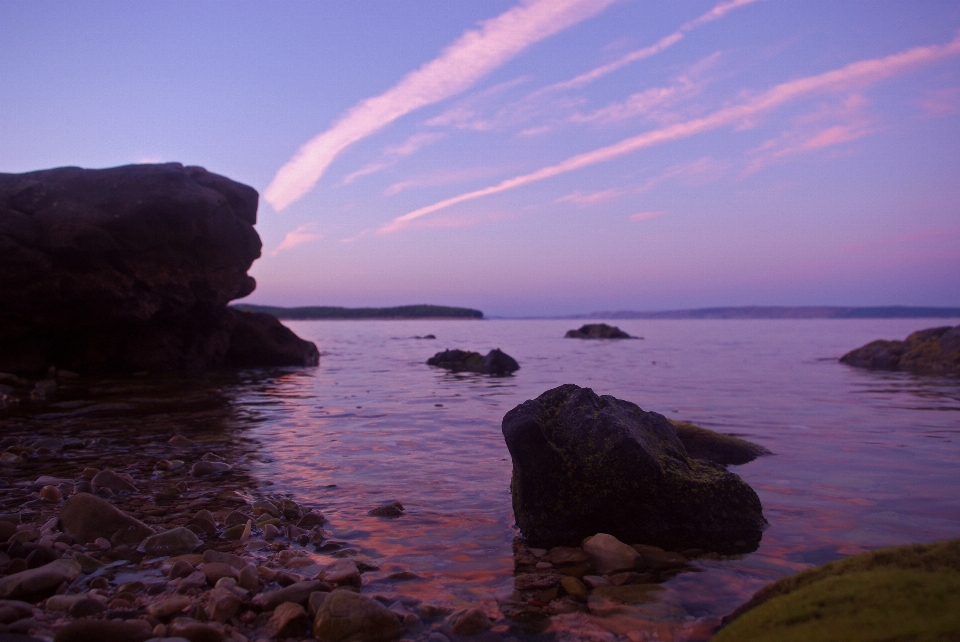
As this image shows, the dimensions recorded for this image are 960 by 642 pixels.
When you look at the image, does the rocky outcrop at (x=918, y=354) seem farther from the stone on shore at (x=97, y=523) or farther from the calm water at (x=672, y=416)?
the stone on shore at (x=97, y=523)

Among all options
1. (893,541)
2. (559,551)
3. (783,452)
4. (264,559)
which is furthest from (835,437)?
(264,559)

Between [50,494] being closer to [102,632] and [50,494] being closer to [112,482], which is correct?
[112,482]

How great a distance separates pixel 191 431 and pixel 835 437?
33.2 ft

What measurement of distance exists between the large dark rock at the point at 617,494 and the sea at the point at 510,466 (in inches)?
13.2

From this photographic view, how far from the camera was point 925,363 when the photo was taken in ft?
73.5

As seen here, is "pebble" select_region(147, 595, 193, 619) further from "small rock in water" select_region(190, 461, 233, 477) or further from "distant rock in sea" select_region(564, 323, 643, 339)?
"distant rock in sea" select_region(564, 323, 643, 339)

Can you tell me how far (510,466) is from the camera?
779 cm

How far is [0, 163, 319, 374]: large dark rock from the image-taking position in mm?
16297

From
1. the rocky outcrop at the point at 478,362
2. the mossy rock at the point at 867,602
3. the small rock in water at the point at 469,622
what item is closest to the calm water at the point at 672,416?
the small rock in water at the point at 469,622

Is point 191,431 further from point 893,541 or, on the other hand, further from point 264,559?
point 893,541

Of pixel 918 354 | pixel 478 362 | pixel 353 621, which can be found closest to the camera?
pixel 353 621

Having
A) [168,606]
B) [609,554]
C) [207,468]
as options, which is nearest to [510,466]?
Answer: [609,554]

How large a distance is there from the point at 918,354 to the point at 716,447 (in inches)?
787

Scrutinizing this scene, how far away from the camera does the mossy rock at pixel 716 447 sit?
801cm
